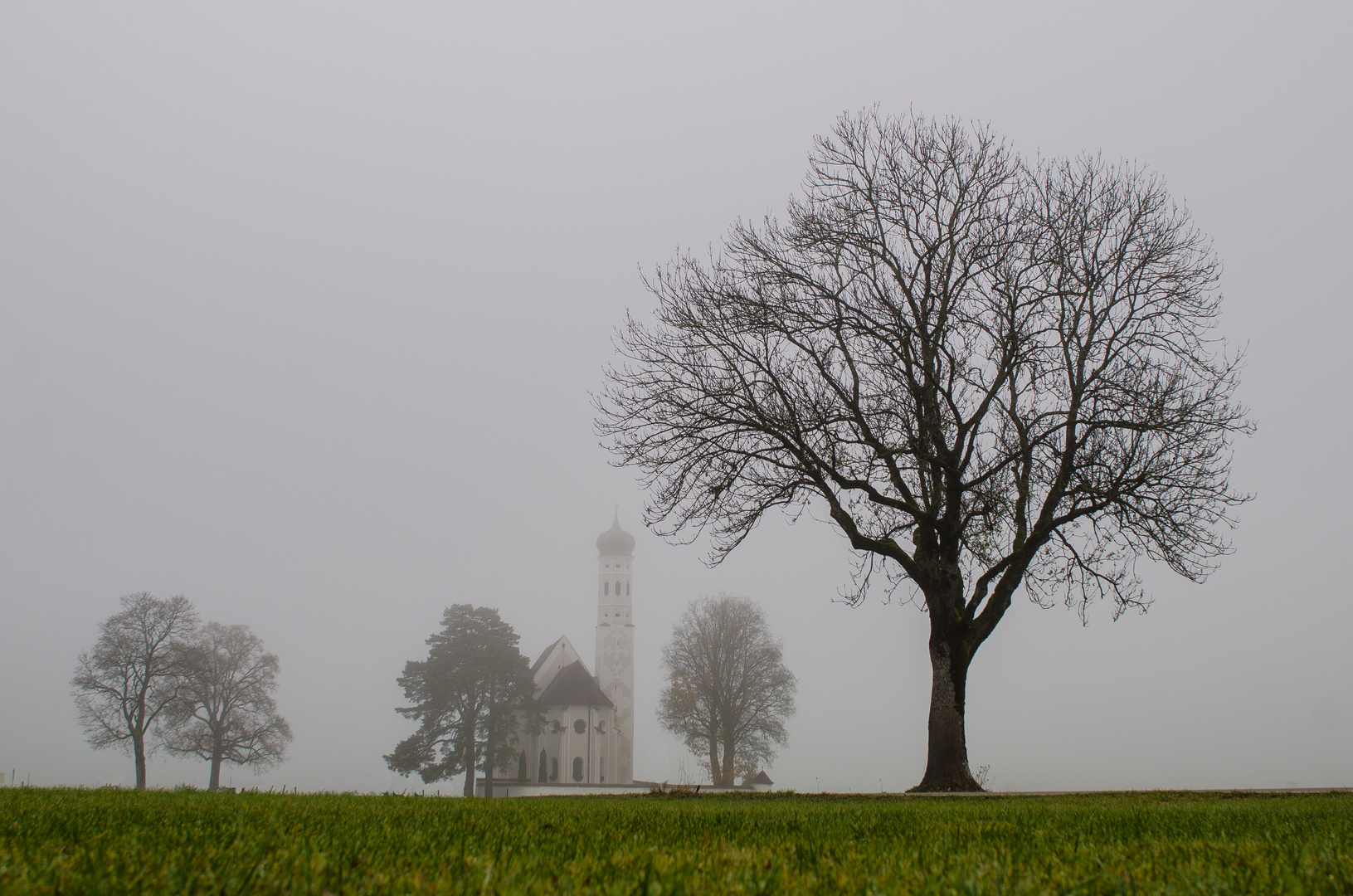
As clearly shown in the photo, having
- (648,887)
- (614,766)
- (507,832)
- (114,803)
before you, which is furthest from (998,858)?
(614,766)

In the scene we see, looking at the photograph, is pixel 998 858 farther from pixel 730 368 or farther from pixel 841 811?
pixel 730 368

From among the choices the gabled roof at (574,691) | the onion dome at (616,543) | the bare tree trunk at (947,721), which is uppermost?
the onion dome at (616,543)

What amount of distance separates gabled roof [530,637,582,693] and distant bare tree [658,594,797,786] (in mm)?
26125

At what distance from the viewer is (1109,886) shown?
99.8 inches

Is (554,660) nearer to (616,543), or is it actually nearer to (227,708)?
(616,543)

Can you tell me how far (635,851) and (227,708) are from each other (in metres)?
52.0

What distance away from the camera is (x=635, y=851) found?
324cm

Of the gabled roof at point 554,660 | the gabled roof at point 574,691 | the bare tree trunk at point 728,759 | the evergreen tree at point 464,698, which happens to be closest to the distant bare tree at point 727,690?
the bare tree trunk at point 728,759

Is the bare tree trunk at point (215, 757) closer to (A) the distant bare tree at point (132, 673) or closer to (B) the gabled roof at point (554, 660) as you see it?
(A) the distant bare tree at point (132, 673)

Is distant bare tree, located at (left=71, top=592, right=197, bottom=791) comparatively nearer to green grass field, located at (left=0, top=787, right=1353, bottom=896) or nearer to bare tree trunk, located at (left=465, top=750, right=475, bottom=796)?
bare tree trunk, located at (left=465, top=750, right=475, bottom=796)

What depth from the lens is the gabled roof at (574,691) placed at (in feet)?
211

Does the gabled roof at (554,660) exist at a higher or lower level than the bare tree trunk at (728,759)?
higher

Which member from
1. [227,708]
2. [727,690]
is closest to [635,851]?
[727,690]

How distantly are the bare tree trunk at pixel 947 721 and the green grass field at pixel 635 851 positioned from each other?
7.84 meters
